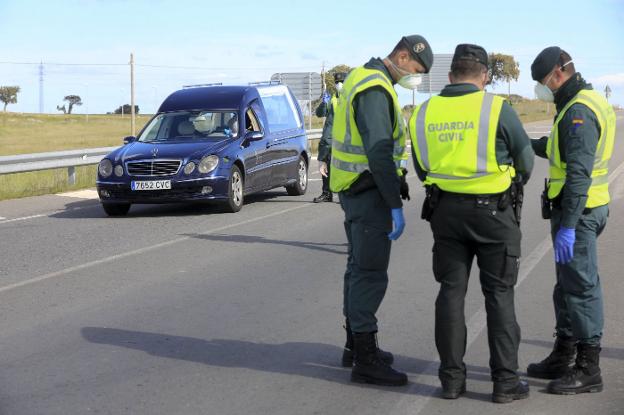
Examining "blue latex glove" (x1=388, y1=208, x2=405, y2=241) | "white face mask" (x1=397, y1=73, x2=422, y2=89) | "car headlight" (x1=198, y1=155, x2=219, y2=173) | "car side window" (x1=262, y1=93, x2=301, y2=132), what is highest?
"white face mask" (x1=397, y1=73, x2=422, y2=89)

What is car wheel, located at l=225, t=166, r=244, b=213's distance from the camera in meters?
15.2

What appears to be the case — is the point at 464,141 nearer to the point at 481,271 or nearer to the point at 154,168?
the point at 481,271

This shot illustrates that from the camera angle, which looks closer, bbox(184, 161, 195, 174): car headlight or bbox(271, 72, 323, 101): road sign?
bbox(184, 161, 195, 174): car headlight

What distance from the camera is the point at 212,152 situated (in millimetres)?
15117

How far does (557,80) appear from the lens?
588 cm

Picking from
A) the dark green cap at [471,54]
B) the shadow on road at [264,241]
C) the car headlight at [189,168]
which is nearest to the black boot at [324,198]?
the car headlight at [189,168]

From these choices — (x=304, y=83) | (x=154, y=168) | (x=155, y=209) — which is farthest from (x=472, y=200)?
(x=304, y=83)

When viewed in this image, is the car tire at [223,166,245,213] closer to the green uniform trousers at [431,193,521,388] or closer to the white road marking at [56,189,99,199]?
the white road marking at [56,189,99,199]

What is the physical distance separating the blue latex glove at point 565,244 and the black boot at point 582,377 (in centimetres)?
55

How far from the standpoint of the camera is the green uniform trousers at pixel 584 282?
5801 millimetres

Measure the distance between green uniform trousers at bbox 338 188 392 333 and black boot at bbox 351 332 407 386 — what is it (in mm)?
64

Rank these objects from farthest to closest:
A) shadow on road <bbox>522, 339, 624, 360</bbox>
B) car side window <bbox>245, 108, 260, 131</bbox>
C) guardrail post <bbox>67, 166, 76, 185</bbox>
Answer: guardrail post <bbox>67, 166, 76, 185</bbox>, car side window <bbox>245, 108, 260, 131</bbox>, shadow on road <bbox>522, 339, 624, 360</bbox>

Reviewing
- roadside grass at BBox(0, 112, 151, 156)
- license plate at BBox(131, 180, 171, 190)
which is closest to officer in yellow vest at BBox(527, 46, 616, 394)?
license plate at BBox(131, 180, 171, 190)

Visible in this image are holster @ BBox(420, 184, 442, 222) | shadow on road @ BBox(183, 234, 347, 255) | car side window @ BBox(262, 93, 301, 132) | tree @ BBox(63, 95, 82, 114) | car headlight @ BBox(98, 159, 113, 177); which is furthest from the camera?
tree @ BBox(63, 95, 82, 114)
